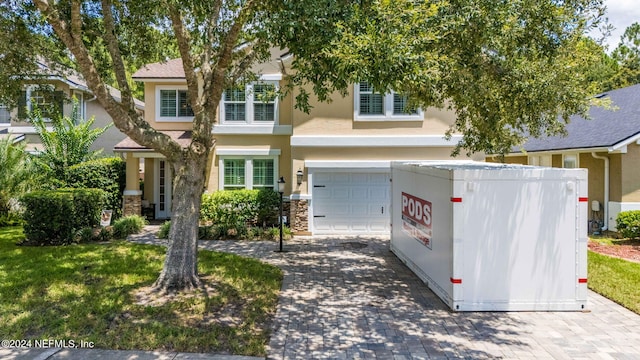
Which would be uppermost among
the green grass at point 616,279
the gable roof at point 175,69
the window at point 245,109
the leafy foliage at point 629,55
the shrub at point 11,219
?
the leafy foliage at point 629,55

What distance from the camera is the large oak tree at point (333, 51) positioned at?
19.9ft

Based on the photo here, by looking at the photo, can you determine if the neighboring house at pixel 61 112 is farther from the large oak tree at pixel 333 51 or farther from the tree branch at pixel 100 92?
the tree branch at pixel 100 92

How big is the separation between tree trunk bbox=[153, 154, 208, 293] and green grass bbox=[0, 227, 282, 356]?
540 mm

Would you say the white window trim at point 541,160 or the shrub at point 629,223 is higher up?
the white window trim at point 541,160

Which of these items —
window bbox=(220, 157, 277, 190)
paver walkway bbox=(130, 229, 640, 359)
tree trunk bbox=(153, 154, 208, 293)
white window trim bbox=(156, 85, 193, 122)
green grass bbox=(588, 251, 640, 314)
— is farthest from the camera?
white window trim bbox=(156, 85, 193, 122)

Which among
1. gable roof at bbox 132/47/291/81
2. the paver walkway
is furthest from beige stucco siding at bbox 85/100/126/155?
the paver walkway

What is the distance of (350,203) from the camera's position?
14570 mm

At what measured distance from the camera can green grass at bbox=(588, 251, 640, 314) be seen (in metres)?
7.39

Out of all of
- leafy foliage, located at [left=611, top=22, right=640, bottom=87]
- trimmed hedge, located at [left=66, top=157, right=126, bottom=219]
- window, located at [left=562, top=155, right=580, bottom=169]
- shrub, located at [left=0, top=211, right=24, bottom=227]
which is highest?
leafy foliage, located at [left=611, top=22, right=640, bottom=87]

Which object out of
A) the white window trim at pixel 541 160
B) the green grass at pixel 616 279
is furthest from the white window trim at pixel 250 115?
the white window trim at pixel 541 160

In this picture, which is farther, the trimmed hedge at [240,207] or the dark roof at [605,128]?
the trimmed hedge at [240,207]

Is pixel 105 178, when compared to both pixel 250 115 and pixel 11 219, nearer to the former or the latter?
pixel 11 219

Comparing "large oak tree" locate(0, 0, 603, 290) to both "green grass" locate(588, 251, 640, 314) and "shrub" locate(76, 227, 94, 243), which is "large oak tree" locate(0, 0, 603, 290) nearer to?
"green grass" locate(588, 251, 640, 314)

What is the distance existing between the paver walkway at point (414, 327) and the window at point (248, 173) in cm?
715
